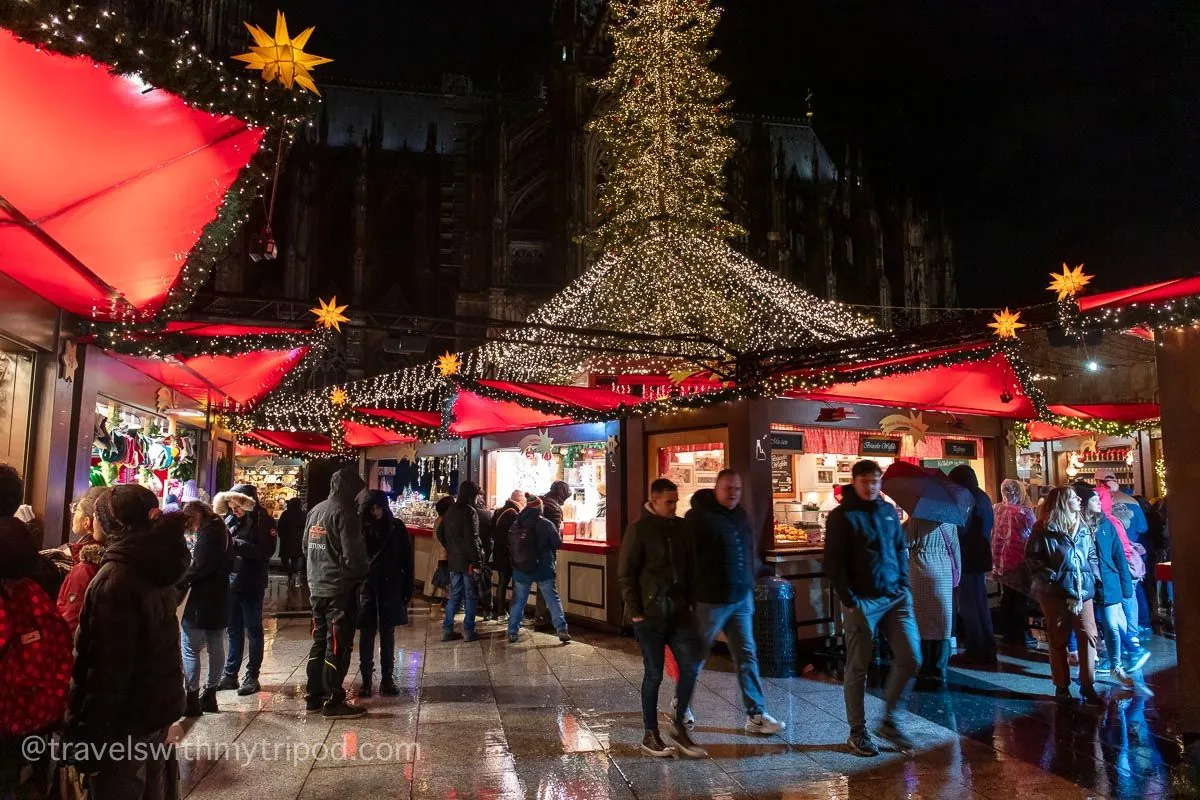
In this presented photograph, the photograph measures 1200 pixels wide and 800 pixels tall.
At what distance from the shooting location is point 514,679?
23.8 feet

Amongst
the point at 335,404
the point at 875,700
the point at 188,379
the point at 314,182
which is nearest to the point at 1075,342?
the point at 875,700

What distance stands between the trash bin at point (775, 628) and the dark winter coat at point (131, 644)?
219 inches

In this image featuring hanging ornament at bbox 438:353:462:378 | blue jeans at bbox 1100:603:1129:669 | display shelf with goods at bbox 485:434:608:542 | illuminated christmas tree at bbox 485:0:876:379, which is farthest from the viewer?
illuminated christmas tree at bbox 485:0:876:379

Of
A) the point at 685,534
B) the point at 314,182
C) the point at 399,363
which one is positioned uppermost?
the point at 314,182

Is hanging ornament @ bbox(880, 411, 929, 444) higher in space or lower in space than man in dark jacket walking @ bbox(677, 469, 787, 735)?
higher

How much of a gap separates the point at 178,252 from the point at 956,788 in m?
6.03

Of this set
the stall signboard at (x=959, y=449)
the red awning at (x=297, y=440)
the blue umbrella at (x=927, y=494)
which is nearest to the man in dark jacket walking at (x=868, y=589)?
the blue umbrella at (x=927, y=494)

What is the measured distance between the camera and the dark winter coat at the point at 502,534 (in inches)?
395

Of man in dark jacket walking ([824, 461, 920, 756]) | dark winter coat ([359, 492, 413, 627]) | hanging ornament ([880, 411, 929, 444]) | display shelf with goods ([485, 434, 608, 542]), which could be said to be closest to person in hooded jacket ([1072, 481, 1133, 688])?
man in dark jacket walking ([824, 461, 920, 756])

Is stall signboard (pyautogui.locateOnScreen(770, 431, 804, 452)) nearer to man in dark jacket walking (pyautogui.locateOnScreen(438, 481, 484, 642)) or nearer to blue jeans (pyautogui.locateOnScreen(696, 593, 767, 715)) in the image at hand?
man in dark jacket walking (pyautogui.locateOnScreen(438, 481, 484, 642))

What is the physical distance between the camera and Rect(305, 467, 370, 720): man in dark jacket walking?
5.98 m

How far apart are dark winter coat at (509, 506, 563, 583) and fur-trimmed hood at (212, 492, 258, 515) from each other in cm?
324

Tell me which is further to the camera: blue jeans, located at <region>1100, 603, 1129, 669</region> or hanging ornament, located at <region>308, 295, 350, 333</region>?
hanging ornament, located at <region>308, 295, 350, 333</region>

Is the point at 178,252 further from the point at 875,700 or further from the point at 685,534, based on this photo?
the point at 875,700
